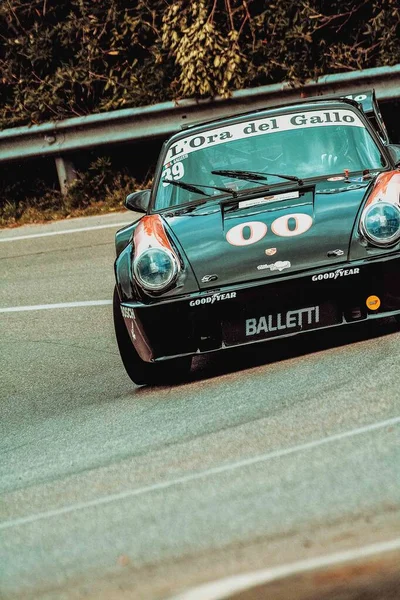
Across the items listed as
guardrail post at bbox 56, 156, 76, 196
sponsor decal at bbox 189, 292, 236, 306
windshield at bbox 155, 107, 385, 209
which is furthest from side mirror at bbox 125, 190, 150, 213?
guardrail post at bbox 56, 156, 76, 196

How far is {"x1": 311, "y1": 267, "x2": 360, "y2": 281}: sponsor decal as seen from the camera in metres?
5.48

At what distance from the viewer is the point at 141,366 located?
6051mm

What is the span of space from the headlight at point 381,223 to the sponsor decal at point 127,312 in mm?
1261

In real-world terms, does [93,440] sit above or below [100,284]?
above

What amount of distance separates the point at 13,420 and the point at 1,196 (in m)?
8.31

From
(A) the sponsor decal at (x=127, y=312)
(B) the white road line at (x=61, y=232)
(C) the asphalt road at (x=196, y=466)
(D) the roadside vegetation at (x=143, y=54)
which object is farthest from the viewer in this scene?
(D) the roadside vegetation at (x=143, y=54)

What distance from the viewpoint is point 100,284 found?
9.09m

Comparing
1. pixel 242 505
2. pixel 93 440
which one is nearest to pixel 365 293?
pixel 93 440

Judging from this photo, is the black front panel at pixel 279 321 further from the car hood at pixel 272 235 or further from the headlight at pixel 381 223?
the headlight at pixel 381 223

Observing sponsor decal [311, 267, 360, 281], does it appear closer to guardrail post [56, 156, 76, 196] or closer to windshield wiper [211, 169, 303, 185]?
windshield wiper [211, 169, 303, 185]

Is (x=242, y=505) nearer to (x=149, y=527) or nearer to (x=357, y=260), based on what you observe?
(x=149, y=527)

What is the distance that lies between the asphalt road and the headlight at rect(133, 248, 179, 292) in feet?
2.01

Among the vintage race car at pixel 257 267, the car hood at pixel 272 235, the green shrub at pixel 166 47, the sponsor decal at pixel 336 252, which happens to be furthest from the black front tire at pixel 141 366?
the green shrub at pixel 166 47

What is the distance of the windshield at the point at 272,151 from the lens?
662 centimetres
